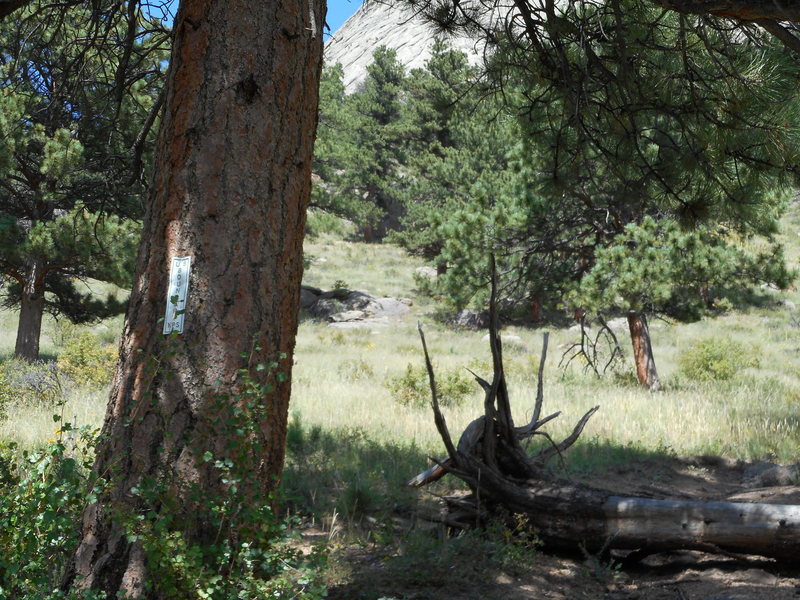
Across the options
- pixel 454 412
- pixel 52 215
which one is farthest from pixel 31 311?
pixel 454 412

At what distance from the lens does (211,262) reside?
2.92m

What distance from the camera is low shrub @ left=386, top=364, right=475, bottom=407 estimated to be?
10.5 m

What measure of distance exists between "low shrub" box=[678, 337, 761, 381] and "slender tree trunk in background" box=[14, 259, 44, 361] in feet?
42.6

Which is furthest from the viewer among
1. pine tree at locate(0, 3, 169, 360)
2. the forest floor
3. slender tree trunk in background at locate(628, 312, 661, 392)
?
slender tree trunk in background at locate(628, 312, 661, 392)

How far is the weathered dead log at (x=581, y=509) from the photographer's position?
3963 mm

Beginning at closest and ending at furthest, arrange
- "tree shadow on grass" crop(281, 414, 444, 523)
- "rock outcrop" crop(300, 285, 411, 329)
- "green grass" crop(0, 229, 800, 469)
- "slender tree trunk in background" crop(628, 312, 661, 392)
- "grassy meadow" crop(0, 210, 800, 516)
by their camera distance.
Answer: "tree shadow on grass" crop(281, 414, 444, 523)
"grassy meadow" crop(0, 210, 800, 516)
"green grass" crop(0, 229, 800, 469)
"slender tree trunk in background" crop(628, 312, 661, 392)
"rock outcrop" crop(300, 285, 411, 329)

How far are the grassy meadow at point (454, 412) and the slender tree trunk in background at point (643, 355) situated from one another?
0.31 m

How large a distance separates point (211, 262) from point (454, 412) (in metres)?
6.69

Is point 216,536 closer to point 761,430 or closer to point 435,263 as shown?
point 761,430

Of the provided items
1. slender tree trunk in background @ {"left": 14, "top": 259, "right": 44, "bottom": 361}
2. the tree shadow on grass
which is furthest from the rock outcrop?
the tree shadow on grass

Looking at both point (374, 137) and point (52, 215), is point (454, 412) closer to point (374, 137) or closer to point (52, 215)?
point (52, 215)

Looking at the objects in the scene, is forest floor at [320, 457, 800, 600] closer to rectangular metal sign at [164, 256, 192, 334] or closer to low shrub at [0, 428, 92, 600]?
low shrub at [0, 428, 92, 600]

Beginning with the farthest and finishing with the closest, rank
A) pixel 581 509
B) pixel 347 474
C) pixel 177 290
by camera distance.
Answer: pixel 347 474
pixel 581 509
pixel 177 290

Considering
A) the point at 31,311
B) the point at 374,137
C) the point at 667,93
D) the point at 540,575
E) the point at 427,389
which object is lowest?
the point at 540,575
